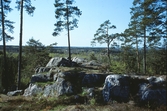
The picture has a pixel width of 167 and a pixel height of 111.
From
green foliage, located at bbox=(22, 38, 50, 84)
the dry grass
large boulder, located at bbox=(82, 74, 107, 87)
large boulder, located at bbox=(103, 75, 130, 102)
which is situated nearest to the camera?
the dry grass

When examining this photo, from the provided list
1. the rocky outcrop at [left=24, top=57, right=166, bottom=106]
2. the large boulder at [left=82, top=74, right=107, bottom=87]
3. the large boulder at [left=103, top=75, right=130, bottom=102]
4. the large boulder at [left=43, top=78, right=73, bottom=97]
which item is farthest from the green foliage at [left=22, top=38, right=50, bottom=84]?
the large boulder at [left=103, top=75, right=130, bottom=102]

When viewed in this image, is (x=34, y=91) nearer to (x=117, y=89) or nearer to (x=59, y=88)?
(x=59, y=88)

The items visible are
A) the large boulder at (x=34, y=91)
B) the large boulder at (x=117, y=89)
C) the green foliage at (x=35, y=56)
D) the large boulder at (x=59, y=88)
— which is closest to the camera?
the large boulder at (x=117, y=89)

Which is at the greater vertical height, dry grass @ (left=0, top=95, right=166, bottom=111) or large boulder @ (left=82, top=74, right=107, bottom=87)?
large boulder @ (left=82, top=74, right=107, bottom=87)

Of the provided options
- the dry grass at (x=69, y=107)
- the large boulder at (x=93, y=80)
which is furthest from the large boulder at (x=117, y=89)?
the large boulder at (x=93, y=80)

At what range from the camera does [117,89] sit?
467 inches

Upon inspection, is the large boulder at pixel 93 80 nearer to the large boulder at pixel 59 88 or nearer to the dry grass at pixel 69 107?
the large boulder at pixel 59 88

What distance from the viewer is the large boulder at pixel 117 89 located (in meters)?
11.6

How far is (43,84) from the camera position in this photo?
54.0 ft

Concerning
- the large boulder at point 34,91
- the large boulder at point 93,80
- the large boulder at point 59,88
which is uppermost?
the large boulder at point 93,80

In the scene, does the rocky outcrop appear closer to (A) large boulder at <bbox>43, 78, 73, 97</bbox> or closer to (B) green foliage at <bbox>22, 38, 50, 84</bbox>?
(A) large boulder at <bbox>43, 78, 73, 97</bbox>

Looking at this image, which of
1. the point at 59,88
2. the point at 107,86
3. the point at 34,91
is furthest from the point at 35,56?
the point at 107,86

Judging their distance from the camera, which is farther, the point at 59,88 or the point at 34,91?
the point at 34,91

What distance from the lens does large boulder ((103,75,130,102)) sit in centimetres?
1157
